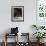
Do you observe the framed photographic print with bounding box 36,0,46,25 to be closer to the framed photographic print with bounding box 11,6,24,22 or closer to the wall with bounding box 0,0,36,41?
the wall with bounding box 0,0,36,41

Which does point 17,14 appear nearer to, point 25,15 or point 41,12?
point 25,15

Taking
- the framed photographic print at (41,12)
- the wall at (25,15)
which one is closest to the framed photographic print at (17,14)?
the wall at (25,15)

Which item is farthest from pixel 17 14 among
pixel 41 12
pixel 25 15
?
pixel 41 12

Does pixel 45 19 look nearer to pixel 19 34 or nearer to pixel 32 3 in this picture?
pixel 32 3

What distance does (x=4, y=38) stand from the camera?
6801mm

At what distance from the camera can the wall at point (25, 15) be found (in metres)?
6.70

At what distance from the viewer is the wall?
22.0 ft

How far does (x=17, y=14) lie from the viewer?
22.1 ft

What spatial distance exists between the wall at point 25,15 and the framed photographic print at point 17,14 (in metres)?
0.13

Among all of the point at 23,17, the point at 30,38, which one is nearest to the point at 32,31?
the point at 30,38

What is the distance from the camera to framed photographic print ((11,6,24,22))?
6.72m

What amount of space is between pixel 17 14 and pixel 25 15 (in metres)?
0.36

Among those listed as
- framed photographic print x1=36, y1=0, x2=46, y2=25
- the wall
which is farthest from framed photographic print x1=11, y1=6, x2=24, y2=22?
framed photographic print x1=36, y1=0, x2=46, y2=25

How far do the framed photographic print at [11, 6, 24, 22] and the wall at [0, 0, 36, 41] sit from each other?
13 cm
